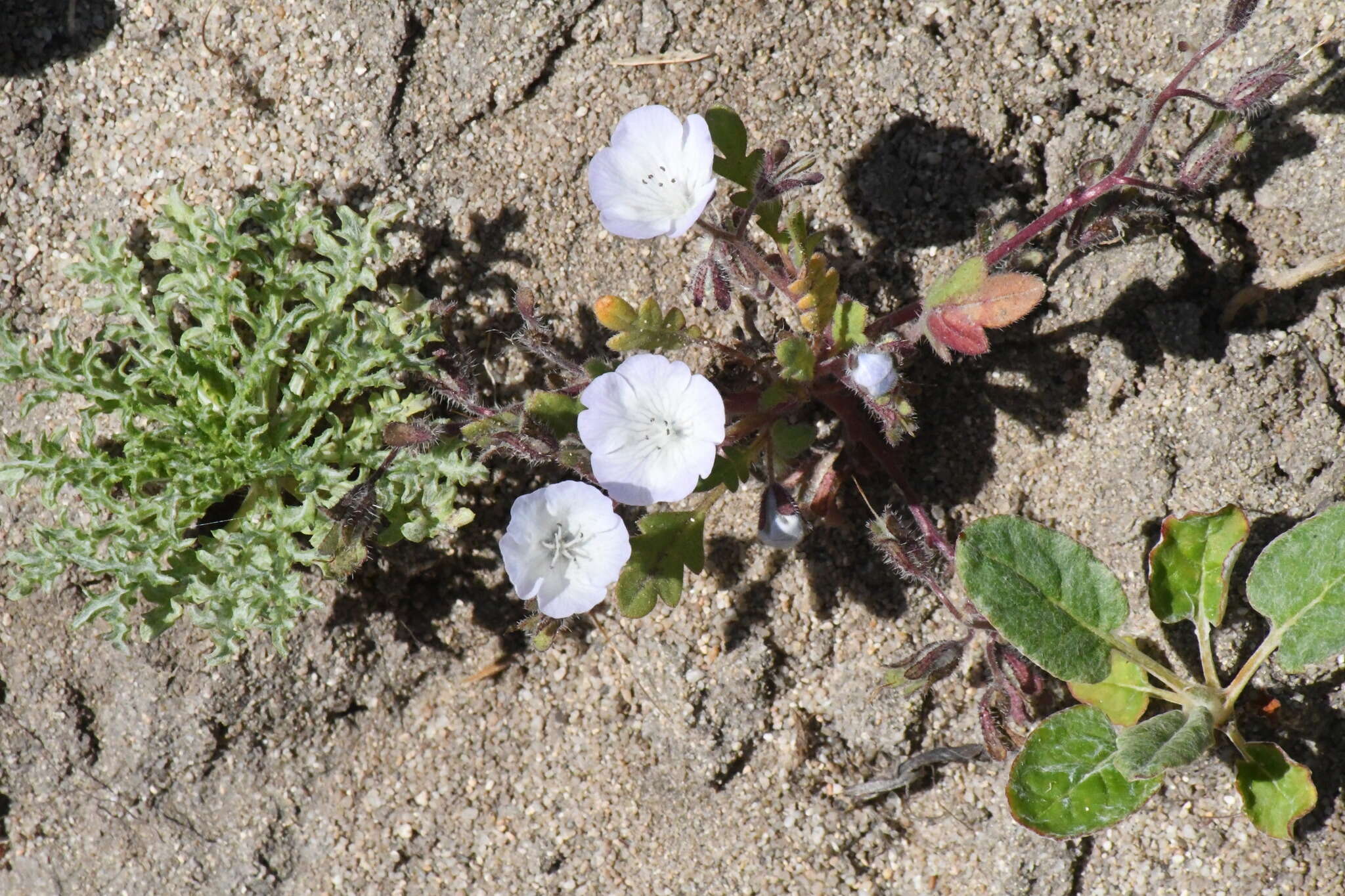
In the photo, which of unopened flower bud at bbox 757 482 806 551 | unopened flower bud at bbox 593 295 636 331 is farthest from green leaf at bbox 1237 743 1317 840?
unopened flower bud at bbox 593 295 636 331

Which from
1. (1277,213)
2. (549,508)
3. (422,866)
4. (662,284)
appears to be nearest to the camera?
(549,508)

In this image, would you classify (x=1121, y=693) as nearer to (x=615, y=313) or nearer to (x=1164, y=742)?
(x=1164, y=742)

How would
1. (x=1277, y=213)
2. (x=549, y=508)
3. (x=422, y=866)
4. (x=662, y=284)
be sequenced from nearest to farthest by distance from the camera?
(x=549, y=508), (x=1277, y=213), (x=662, y=284), (x=422, y=866)

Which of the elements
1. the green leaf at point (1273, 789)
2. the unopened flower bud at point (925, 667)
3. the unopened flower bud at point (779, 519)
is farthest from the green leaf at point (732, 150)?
the green leaf at point (1273, 789)

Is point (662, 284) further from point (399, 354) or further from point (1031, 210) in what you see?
point (1031, 210)

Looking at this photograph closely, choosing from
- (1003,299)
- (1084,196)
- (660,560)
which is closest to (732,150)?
(1003,299)

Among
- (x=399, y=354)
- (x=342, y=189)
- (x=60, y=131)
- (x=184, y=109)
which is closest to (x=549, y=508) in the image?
(x=399, y=354)

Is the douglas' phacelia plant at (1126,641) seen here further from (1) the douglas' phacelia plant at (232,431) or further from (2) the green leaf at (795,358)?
(1) the douglas' phacelia plant at (232,431)
